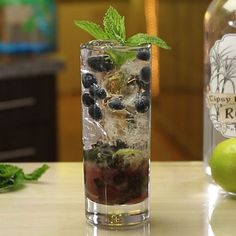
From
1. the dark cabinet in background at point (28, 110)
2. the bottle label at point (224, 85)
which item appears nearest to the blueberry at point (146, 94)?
the bottle label at point (224, 85)

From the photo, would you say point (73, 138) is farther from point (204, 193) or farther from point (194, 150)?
point (204, 193)

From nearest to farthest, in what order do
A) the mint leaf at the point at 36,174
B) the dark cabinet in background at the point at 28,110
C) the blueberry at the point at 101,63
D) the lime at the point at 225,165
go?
1. the blueberry at the point at 101,63
2. the lime at the point at 225,165
3. the mint leaf at the point at 36,174
4. the dark cabinet in background at the point at 28,110

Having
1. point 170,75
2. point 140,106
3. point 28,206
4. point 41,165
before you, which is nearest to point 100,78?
point 140,106

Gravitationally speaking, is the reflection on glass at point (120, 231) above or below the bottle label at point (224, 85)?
below

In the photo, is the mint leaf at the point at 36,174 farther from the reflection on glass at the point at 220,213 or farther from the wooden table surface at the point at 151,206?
the reflection on glass at the point at 220,213

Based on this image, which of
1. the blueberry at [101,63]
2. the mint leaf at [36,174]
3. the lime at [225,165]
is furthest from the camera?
the mint leaf at [36,174]

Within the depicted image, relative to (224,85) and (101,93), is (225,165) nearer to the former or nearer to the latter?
(224,85)

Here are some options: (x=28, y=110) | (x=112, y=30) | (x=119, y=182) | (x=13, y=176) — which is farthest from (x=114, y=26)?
(x=28, y=110)
